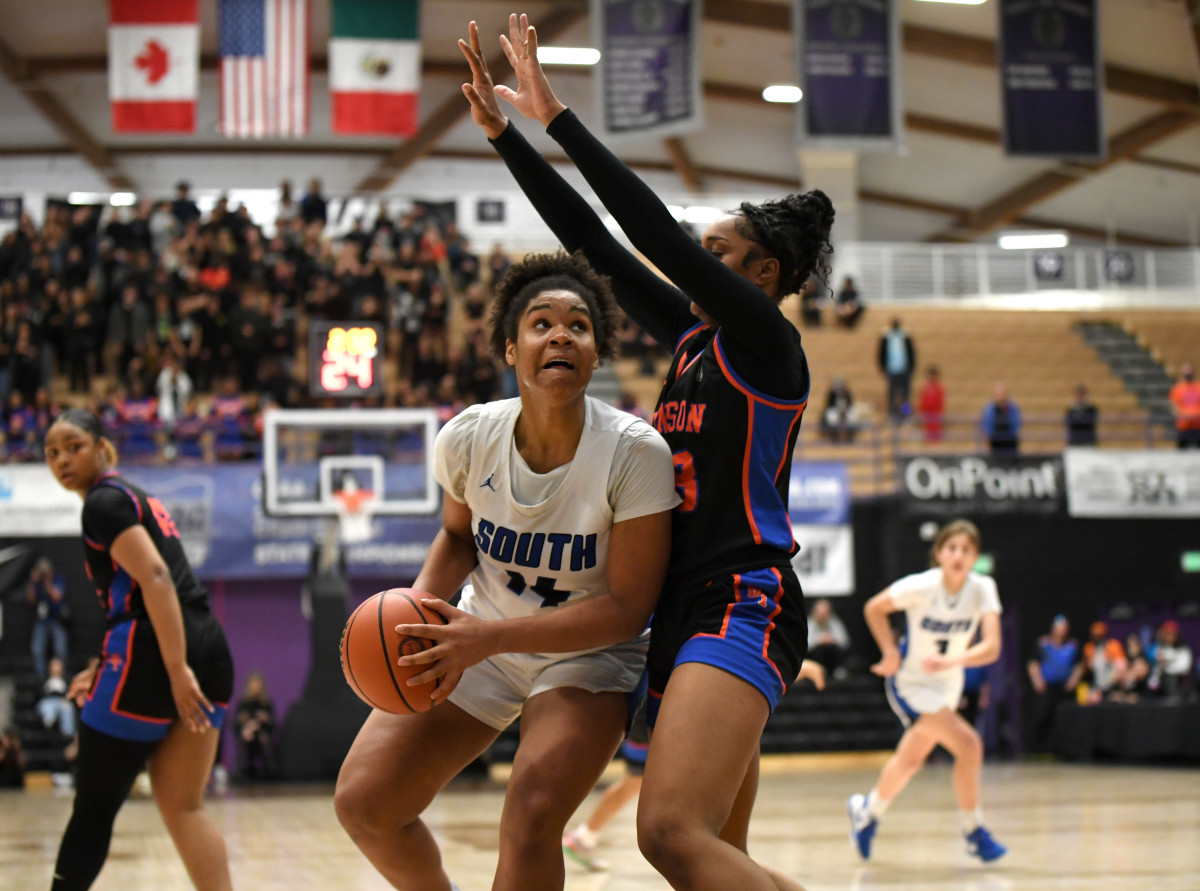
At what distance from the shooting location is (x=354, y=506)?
12.9m

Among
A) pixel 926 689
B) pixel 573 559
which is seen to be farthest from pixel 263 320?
pixel 573 559

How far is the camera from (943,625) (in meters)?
7.57

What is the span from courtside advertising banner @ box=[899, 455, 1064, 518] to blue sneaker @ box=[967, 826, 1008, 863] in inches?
355

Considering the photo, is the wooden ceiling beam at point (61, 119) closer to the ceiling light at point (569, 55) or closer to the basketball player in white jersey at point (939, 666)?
the ceiling light at point (569, 55)

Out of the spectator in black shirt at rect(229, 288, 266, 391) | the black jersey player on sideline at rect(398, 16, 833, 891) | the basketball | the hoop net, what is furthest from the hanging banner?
the basketball

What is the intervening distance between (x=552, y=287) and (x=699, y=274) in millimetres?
496

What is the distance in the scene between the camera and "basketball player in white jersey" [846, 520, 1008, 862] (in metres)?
6.91

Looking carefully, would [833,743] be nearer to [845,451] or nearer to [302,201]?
[845,451]

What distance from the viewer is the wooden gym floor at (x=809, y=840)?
627 cm

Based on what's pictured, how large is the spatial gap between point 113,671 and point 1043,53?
13376mm

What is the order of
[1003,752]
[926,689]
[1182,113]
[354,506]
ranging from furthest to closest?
[1182,113] → [1003,752] → [354,506] → [926,689]

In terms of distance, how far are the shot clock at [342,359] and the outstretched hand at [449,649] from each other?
932 cm

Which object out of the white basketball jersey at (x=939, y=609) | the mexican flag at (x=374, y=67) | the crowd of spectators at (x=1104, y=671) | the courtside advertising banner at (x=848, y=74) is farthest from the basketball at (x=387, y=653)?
the mexican flag at (x=374, y=67)

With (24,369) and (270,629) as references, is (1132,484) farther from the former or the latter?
(24,369)
